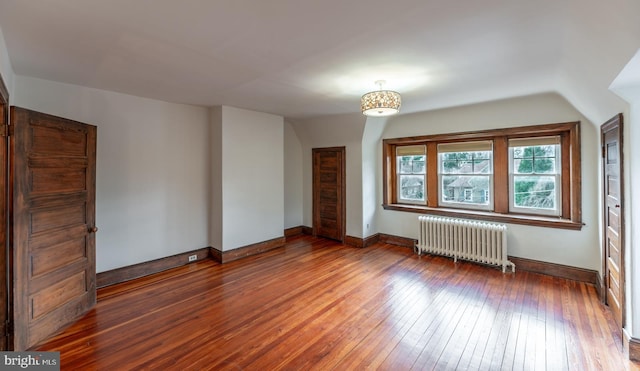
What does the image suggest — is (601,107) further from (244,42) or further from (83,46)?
(83,46)

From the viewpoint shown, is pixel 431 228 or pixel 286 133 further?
pixel 286 133

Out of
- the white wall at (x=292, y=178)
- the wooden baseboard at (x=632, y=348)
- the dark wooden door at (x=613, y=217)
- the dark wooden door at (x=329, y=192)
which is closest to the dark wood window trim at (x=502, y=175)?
the dark wooden door at (x=613, y=217)

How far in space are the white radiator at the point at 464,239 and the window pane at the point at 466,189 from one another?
0.45m

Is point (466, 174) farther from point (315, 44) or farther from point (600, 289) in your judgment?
point (315, 44)

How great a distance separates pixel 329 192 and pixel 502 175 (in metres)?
3.12

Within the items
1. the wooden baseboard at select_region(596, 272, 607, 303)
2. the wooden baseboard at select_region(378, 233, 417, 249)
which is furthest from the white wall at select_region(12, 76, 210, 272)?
the wooden baseboard at select_region(596, 272, 607, 303)

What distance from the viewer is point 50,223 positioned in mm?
2504

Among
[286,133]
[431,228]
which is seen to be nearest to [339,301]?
[431,228]

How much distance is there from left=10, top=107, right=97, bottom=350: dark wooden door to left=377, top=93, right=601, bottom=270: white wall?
489 centimetres

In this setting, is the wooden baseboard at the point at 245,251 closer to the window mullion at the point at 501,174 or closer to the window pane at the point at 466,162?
the window pane at the point at 466,162

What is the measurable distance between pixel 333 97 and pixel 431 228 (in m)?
2.77

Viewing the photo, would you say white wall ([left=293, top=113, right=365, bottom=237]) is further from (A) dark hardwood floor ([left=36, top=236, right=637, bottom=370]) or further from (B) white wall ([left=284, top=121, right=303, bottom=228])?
(A) dark hardwood floor ([left=36, top=236, right=637, bottom=370])

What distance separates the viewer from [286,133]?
20.0 ft

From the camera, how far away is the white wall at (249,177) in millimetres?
4379
